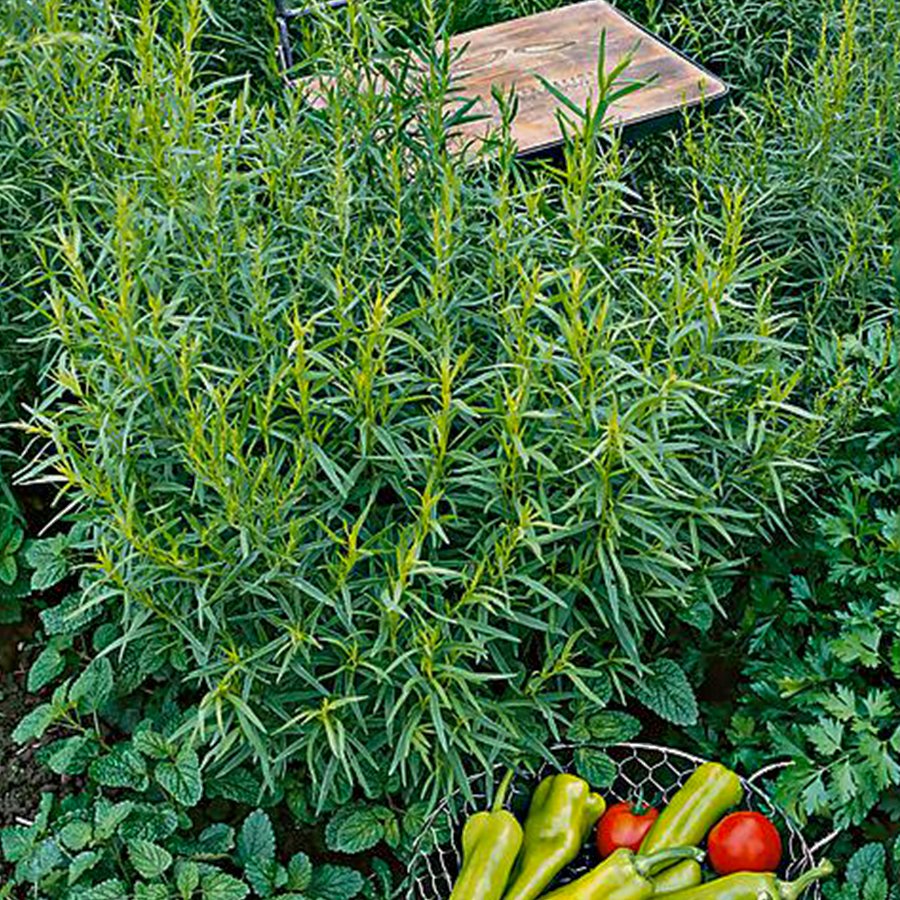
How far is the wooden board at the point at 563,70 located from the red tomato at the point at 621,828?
1.59m

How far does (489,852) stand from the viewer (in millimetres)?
2260

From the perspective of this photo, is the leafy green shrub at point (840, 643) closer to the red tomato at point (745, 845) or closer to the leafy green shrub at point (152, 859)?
the red tomato at point (745, 845)

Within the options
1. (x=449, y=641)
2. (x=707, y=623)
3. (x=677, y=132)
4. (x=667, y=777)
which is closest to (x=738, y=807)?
(x=667, y=777)

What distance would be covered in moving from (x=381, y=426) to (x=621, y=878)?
86 cm

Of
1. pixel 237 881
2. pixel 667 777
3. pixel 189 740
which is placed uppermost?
pixel 189 740

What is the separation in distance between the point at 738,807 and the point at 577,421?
0.89 m

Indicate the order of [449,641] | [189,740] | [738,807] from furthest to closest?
1. [738,807]
2. [189,740]
3. [449,641]

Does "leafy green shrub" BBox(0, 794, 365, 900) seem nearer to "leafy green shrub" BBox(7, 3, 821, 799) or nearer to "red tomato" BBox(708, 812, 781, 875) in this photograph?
"leafy green shrub" BBox(7, 3, 821, 799)

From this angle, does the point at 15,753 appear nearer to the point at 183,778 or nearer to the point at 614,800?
the point at 183,778

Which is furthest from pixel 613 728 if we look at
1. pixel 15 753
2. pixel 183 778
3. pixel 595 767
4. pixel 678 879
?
pixel 15 753

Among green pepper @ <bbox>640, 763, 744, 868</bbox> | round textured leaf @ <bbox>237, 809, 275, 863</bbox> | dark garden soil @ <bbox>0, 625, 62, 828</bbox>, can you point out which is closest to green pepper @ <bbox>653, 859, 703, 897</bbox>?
green pepper @ <bbox>640, 763, 744, 868</bbox>

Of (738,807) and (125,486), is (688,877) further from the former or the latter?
(125,486)

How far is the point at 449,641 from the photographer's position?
214 centimetres

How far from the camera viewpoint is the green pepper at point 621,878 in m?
2.16
